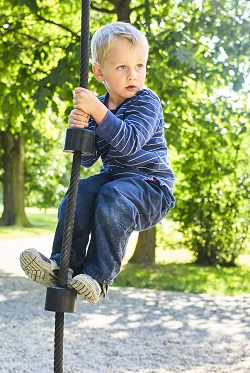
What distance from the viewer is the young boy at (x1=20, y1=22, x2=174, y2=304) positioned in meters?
2.51

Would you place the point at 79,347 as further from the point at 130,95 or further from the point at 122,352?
the point at 130,95

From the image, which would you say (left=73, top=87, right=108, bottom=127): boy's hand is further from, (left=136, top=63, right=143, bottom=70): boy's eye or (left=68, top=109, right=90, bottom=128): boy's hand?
(left=136, top=63, right=143, bottom=70): boy's eye

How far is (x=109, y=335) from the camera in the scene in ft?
23.1

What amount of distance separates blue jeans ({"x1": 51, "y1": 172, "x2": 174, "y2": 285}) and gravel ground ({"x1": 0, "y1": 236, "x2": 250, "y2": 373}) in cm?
331

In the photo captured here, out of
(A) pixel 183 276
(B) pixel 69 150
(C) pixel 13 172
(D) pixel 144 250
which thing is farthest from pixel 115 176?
(C) pixel 13 172

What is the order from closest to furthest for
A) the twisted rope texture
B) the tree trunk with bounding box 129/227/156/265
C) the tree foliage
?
1. the twisted rope texture
2. the tree foliage
3. the tree trunk with bounding box 129/227/156/265

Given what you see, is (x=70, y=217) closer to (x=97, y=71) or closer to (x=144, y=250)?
(x=97, y=71)

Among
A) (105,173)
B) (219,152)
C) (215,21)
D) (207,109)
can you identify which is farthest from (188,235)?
(105,173)

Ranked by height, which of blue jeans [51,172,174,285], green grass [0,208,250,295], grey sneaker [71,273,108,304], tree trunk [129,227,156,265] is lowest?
green grass [0,208,250,295]

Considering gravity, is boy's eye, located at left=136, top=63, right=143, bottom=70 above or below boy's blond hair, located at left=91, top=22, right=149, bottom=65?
below

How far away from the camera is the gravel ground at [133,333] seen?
6012 mm

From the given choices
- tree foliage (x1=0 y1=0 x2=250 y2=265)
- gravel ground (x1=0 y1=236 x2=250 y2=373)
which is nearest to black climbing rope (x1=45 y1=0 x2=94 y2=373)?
gravel ground (x1=0 y1=236 x2=250 y2=373)

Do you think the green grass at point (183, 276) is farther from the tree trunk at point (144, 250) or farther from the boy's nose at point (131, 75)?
the boy's nose at point (131, 75)

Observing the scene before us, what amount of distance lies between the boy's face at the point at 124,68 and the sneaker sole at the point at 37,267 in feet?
2.44
